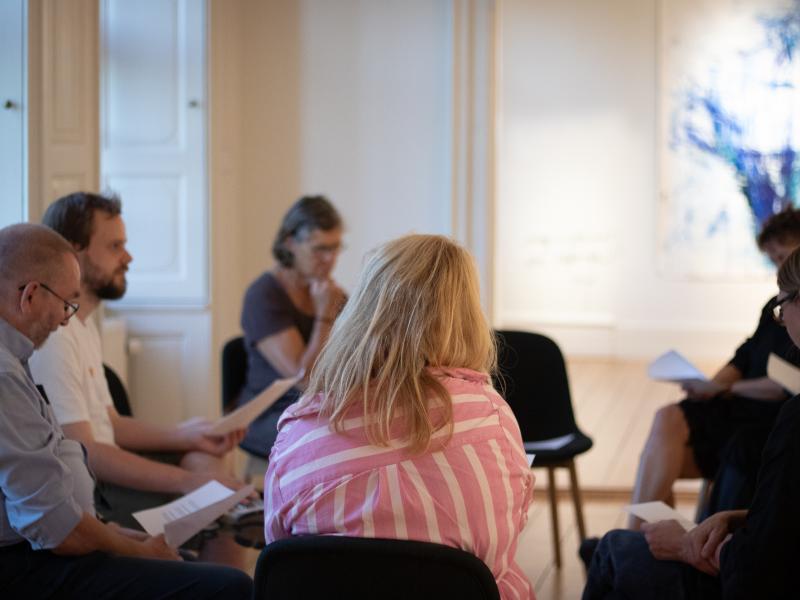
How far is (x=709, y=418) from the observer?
3.52 meters

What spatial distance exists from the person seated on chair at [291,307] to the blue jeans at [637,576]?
160cm

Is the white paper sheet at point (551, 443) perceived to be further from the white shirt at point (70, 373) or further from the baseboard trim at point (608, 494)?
the white shirt at point (70, 373)

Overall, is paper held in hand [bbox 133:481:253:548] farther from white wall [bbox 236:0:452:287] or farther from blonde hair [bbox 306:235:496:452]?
white wall [bbox 236:0:452:287]

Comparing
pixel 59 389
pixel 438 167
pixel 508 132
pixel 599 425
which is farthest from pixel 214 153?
pixel 508 132

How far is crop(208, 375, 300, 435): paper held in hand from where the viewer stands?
111 inches

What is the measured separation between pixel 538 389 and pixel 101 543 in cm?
208

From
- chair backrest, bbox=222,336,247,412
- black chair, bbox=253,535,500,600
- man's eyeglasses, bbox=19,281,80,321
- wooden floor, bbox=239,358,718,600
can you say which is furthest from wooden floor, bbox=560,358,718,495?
black chair, bbox=253,535,500,600

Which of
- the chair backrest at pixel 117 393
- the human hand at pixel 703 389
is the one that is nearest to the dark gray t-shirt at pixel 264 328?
the chair backrest at pixel 117 393

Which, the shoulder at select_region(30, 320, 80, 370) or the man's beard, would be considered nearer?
the shoulder at select_region(30, 320, 80, 370)

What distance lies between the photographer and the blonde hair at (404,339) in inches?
65.7

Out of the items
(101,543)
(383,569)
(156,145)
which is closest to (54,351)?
(101,543)

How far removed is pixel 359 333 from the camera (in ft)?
5.72

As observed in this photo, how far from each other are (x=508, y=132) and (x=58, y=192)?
6188 mm

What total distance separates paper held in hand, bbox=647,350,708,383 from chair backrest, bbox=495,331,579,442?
0.41 meters
